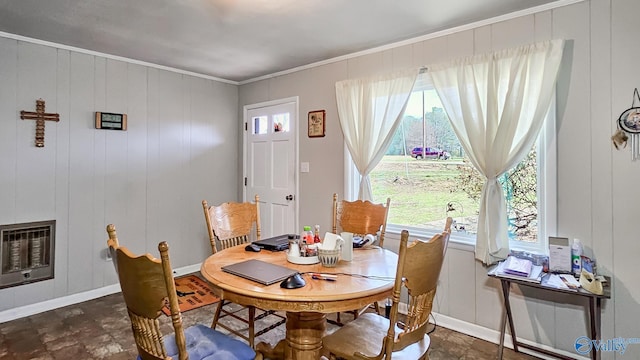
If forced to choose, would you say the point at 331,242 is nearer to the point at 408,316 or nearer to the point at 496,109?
the point at 408,316

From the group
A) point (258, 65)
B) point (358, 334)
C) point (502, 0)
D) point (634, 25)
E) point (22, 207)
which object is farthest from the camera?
point (258, 65)

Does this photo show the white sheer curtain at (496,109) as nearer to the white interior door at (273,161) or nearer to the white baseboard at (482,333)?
the white baseboard at (482,333)

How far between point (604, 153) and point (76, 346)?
390 cm

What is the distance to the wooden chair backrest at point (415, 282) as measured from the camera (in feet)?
4.48

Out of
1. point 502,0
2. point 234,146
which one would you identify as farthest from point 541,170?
point 234,146

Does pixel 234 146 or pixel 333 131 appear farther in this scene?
pixel 234 146

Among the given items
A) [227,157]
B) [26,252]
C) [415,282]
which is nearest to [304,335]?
[415,282]

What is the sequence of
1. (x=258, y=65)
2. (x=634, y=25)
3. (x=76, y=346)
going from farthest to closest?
(x=258, y=65) → (x=76, y=346) → (x=634, y=25)

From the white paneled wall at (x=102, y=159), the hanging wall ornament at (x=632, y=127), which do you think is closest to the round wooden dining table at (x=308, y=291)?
the hanging wall ornament at (x=632, y=127)

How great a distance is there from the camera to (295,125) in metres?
4.01

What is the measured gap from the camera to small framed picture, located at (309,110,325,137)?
12.2 ft

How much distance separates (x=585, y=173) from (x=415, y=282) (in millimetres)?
1677

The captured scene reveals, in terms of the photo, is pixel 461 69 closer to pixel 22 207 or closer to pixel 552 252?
pixel 552 252

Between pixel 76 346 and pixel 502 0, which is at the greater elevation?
pixel 502 0
